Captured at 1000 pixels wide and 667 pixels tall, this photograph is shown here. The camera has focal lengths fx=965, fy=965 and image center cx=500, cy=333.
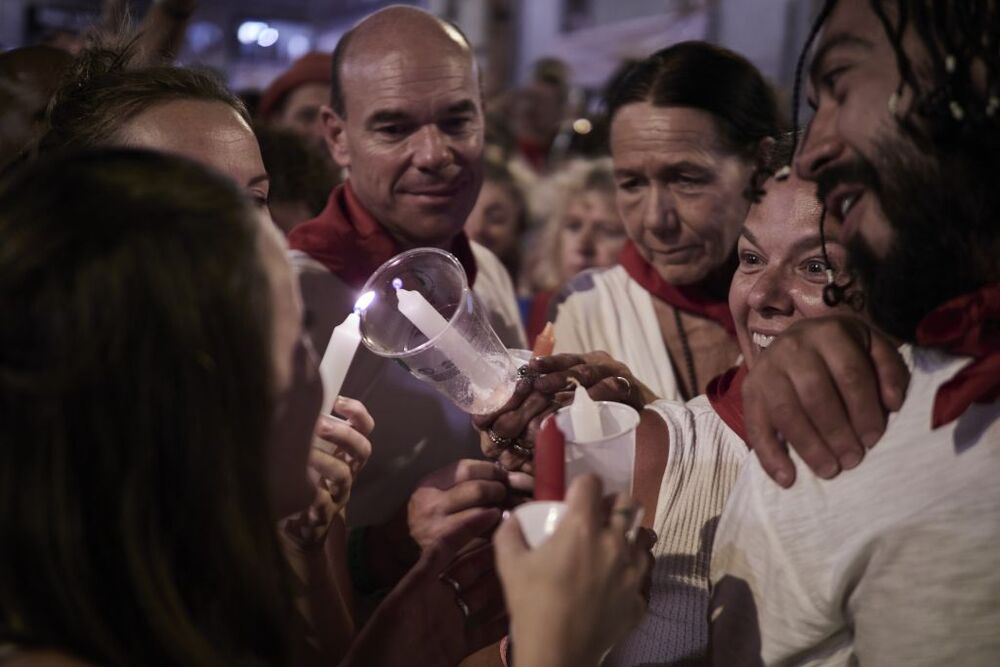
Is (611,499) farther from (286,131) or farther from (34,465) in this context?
(286,131)

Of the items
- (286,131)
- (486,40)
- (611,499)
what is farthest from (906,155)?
(486,40)

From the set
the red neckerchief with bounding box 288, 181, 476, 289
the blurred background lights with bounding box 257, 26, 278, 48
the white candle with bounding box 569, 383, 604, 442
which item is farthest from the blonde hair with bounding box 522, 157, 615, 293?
the blurred background lights with bounding box 257, 26, 278, 48

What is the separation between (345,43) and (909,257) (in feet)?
7.05

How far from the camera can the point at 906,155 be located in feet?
3.67

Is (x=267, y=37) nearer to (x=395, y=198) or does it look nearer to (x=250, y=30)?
(x=250, y=30)

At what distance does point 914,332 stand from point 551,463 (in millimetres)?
483

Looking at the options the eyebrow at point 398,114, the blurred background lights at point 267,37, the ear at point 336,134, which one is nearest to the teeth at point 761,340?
the eyebrow at point 398,114

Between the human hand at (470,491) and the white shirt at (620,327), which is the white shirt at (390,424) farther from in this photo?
the human hand at (470,491)

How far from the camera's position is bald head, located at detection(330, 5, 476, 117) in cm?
273

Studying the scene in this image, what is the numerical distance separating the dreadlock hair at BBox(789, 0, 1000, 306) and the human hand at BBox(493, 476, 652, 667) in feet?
1.82

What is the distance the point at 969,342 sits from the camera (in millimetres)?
1109

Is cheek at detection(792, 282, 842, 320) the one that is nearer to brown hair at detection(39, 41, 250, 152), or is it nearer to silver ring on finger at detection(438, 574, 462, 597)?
silver ring on finger at detection(438, 574, 462, 597)

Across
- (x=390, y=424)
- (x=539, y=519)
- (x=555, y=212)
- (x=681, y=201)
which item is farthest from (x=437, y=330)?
(x=555, y=212)

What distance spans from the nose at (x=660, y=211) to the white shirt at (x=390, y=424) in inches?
29.9
